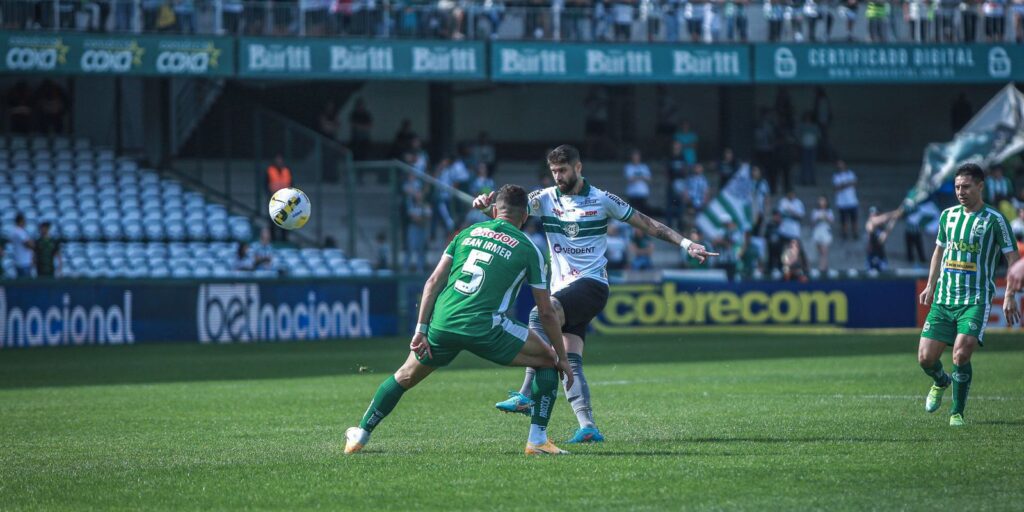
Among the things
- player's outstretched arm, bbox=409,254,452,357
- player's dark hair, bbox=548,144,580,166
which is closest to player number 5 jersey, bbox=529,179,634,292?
player's dark hair, bbox=548,144,580,166

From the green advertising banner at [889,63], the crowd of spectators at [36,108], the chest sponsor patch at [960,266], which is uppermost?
the green advertising banner at [889,63]

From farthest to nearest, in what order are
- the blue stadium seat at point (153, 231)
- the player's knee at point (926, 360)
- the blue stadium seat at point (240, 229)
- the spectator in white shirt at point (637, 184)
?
the spectator in white shirt at point (637, 184) < the blue stadium seat at point (240, 229) < the blue stadium seat at point (153, 231) < the player's knee at point (926, 360)

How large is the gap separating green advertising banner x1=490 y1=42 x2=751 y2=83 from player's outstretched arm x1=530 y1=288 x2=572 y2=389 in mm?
24539

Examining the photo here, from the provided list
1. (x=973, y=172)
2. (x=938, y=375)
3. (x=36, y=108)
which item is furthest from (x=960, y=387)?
(x=36, y=108)

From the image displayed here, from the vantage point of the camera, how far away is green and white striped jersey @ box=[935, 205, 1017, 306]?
11.8m

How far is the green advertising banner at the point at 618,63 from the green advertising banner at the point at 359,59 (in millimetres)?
785

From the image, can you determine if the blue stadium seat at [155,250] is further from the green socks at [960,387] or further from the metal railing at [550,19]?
the green socks at [960,387]

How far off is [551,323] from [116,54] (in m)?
23.5

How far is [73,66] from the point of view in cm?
3056

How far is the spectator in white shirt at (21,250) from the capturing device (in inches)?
A: 1041

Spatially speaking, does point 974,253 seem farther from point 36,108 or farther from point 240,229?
point 36,108

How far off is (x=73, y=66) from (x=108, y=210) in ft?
10.7

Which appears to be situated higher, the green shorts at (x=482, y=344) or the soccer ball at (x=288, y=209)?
the soccer ball at (x=288, y=209)

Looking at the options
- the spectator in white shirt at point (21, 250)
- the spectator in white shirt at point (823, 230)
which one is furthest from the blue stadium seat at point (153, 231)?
the spectator in white shirt at point (823, 230)
